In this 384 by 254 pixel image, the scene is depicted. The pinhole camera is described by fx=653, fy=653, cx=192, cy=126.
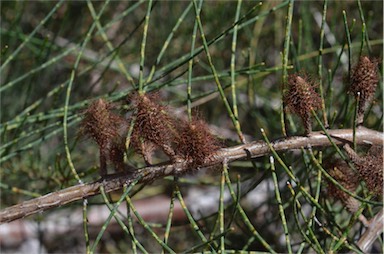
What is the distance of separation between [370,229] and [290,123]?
0.20 metres

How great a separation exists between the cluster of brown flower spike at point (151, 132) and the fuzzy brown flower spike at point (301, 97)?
0.11 m

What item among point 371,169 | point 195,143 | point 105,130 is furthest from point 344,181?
point 105,130

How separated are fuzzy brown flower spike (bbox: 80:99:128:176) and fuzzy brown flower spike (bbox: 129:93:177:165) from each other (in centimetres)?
3

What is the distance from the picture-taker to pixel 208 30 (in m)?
1.58

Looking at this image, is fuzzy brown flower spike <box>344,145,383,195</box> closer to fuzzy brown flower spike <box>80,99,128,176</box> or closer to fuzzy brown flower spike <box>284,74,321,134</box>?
fuzzy brown flower spike <box>284,74,321,134</box>

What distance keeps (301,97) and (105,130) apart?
0.24m

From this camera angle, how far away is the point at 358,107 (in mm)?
857

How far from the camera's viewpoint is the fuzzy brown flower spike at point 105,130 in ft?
2.63

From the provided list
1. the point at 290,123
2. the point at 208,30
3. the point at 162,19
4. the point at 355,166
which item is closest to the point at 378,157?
the point at 355,166

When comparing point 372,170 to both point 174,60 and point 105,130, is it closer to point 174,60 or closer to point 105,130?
point 105,130

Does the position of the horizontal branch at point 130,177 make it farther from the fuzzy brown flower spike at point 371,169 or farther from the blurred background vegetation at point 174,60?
the blurred background vegetation at point 174,60

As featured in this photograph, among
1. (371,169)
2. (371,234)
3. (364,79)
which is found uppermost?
(364,79)

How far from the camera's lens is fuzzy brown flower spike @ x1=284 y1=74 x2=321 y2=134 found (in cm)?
77

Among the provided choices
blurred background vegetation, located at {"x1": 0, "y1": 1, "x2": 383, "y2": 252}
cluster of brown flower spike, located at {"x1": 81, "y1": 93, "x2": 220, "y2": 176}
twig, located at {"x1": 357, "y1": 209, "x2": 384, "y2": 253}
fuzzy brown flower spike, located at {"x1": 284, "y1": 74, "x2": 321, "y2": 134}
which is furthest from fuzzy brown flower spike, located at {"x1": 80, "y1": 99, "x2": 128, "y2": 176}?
blurred background vegetation, located at {"x1": 0, "y1": 1, "x2": 383, "y2": 252}
